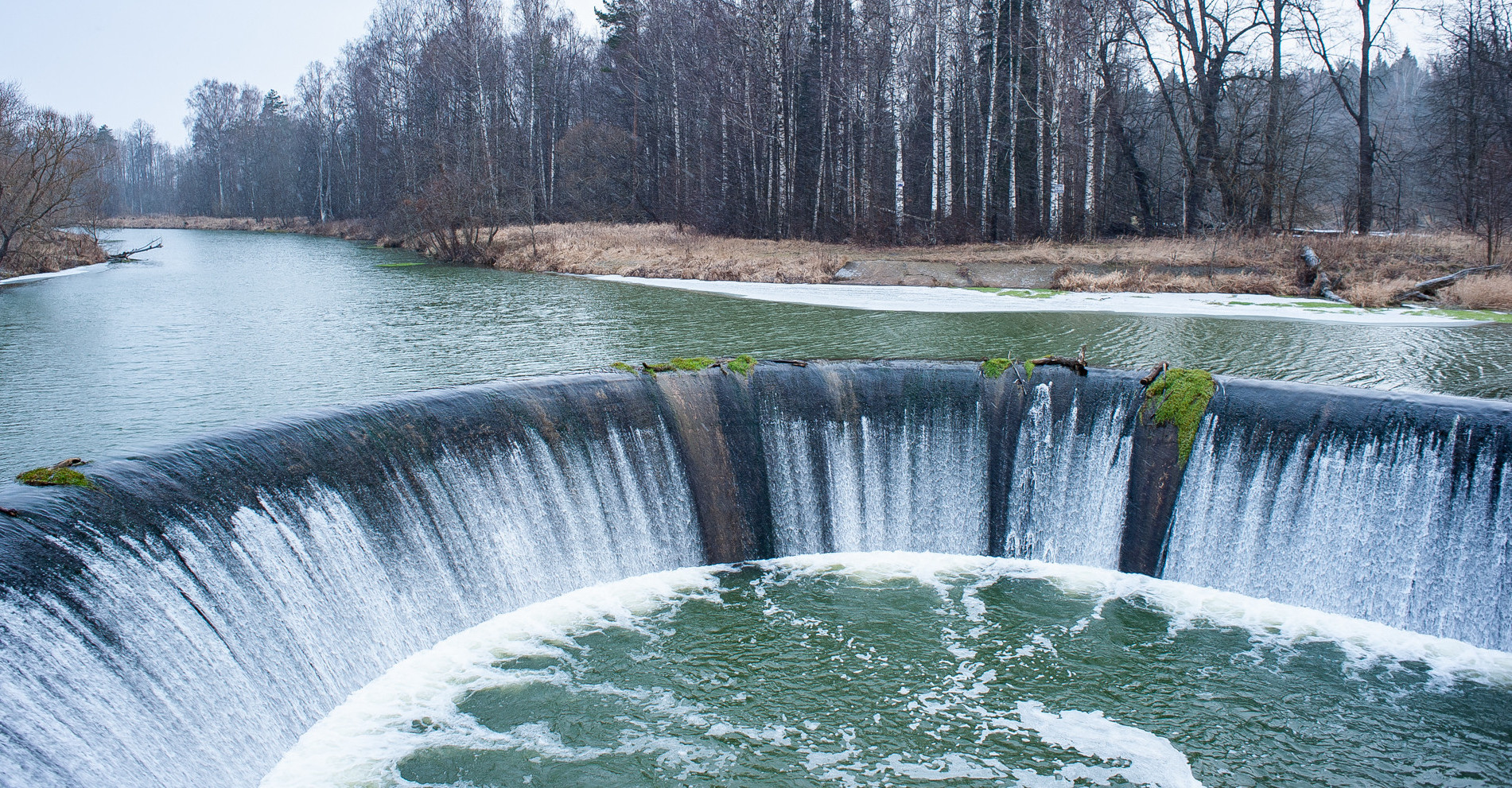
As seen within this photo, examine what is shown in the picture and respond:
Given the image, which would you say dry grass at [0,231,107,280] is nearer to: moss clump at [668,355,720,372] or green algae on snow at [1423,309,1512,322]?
moss clump at [668,355,720,372]

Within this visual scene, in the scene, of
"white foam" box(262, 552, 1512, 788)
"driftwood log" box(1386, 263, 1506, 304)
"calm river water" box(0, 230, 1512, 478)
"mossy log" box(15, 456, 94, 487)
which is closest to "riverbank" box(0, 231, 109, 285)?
"calm river water" box(0, 230, 1512, 478)

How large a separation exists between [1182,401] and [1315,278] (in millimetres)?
12765

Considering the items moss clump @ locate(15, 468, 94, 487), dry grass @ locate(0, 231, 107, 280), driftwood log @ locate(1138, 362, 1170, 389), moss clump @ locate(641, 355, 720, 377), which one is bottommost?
moss clump @ locate(15, 468, 94, 487)

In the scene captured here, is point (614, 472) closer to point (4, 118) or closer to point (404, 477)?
point (404, 477)

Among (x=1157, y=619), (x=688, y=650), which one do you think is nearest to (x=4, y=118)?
(x=688, y=650)

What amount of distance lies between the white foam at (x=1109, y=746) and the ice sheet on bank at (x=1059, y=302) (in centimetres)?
1149

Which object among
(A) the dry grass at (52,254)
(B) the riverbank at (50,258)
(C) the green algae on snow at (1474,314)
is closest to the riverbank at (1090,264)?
(C) the green algae on snow at (1474,314)

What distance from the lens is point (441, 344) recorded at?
13758mm

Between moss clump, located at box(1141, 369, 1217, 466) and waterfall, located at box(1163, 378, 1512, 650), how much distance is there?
0.10m

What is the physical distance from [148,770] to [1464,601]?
8.79 m

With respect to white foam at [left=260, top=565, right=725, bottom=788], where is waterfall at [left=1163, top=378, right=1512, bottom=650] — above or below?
above

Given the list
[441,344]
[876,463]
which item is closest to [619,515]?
[876,463]

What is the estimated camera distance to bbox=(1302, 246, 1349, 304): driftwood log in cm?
1805

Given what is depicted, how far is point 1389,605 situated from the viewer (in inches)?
302
